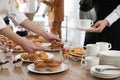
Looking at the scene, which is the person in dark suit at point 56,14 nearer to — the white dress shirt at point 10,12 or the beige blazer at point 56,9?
the beige blazer at point 56,9

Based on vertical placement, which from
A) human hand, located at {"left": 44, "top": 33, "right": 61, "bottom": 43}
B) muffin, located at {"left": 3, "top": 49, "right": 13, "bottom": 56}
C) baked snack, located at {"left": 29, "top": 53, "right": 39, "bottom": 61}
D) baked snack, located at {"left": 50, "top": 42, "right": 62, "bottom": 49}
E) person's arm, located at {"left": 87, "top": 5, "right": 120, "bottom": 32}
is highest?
person's arm, located at {"left": 87, "top": 5, "right": 120, "bottom": 32}

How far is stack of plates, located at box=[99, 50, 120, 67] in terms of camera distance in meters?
1.47

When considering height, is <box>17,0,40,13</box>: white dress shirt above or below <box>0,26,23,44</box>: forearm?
above

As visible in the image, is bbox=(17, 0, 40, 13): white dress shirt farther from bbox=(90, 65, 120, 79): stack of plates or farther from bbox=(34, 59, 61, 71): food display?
bbox=(90, 65, 120, 79): stack of plates

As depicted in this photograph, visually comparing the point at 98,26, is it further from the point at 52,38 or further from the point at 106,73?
the point at 106,73

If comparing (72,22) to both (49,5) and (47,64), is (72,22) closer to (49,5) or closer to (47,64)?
(49,5)

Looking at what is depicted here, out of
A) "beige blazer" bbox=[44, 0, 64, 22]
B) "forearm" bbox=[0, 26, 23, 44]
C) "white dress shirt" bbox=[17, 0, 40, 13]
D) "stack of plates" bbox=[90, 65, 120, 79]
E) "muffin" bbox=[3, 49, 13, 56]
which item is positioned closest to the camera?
A: "stack of plates" bbox=[90, 65, 120, 79]

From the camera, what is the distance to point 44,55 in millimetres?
1730

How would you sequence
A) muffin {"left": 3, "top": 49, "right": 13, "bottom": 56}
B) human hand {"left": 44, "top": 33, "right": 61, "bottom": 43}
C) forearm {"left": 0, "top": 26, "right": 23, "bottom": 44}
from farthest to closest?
human hand {"left": 44, "top": 33, "right": 61, "bottom": 43}, muffin {"left": 3, "top": 49, "right": 13, "bottom": 56}, forearm {"left": 0, "top": 26, "right": 23, "bottom": 44}

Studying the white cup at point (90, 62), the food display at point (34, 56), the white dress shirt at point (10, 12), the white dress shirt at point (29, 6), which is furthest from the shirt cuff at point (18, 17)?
the white dress shirt at point (29, 6)

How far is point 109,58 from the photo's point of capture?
4.90 ft

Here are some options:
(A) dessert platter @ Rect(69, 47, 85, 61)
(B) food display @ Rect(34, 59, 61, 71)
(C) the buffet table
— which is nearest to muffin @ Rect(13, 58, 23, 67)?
(C) the buffet table

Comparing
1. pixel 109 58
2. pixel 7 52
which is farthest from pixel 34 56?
pixel 109 58

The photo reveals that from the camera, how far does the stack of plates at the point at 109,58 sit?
1.47 meters
